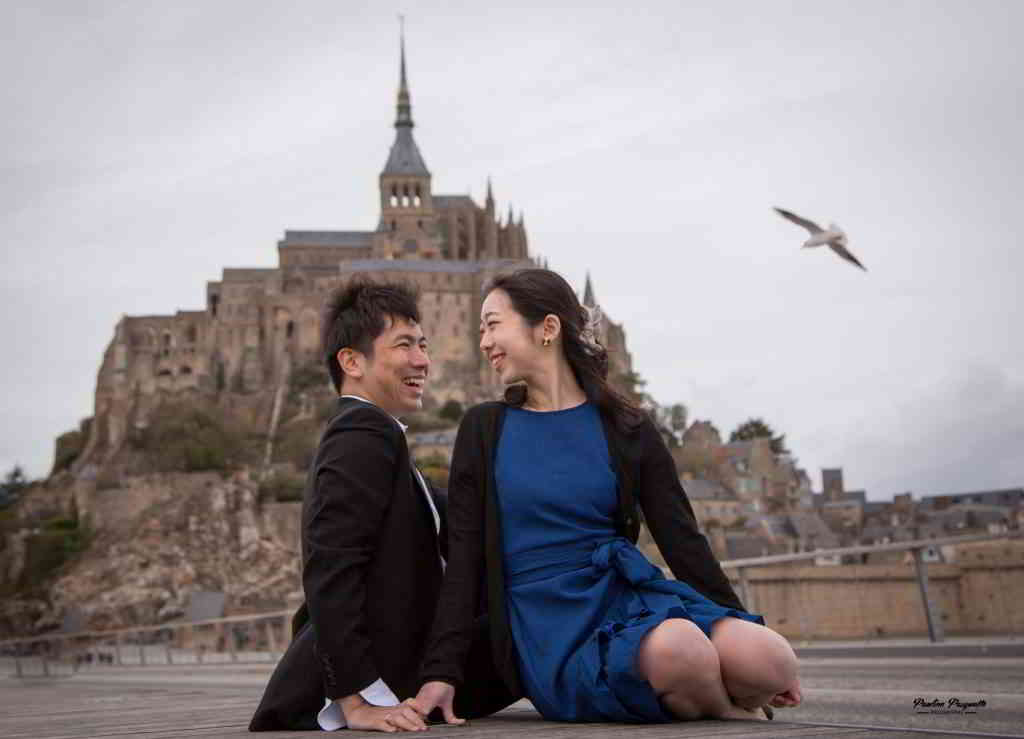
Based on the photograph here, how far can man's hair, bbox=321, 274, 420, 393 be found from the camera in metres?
3.93

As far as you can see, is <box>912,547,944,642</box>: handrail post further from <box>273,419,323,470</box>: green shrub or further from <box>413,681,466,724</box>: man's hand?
<box>273,419,323,470</box>: green shrub

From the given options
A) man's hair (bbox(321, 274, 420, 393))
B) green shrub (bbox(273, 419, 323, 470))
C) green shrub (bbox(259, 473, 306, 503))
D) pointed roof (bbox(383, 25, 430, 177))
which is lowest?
man's hair (bbox(321, 274, 420, 393))

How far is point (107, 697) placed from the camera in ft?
21.9

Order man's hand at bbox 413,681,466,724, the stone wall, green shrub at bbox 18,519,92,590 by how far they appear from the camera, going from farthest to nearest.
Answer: green shrub at bbox 18,519,92,590
the stone wall
man's hand at bbox 413,681,466,724

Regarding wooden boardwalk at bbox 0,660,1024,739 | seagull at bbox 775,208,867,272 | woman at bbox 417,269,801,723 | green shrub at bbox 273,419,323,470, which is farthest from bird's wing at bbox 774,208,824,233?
green shrub at bbox 273,419,323,470

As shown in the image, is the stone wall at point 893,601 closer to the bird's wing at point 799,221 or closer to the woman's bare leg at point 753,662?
the bird's wing at point 799,221

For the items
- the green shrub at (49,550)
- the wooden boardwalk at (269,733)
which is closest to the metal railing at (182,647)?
the wooden boardwalk at (269,733)

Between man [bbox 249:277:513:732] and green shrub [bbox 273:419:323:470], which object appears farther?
green shrub [bbox 273:419:323:470]

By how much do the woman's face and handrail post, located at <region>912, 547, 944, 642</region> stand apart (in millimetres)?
3746

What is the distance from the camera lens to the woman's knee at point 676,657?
3.03 metres

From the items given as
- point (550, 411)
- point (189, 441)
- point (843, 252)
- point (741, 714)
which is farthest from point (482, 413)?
point (189, 441)

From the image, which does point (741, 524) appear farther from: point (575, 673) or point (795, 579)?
point (575, 673)

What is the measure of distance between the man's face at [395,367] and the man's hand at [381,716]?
93 cm

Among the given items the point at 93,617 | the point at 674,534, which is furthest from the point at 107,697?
the point at 93,617
